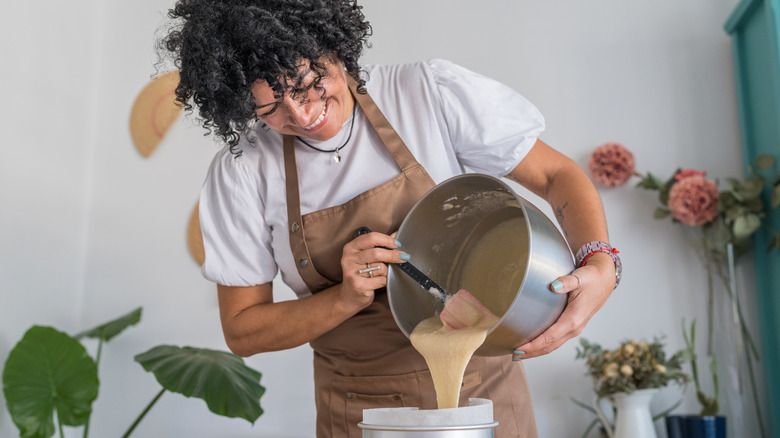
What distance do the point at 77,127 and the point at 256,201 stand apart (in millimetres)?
1926

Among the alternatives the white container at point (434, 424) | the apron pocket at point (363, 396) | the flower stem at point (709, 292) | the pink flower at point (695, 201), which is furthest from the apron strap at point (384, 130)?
the flower stem at point (709, 292)

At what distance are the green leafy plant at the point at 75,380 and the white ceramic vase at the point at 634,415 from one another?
1065mm

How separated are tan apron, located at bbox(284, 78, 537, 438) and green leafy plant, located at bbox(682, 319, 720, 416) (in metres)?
1.07


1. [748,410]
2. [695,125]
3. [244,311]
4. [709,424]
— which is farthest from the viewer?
[695,125]

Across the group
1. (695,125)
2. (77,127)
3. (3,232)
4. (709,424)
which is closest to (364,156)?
(709,424)

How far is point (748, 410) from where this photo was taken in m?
2.14

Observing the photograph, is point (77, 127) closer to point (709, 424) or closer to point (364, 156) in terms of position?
point (364, 156)

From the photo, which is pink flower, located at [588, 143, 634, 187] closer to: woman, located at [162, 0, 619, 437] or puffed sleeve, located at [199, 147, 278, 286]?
woman, located at [162, 0, 619, 437]

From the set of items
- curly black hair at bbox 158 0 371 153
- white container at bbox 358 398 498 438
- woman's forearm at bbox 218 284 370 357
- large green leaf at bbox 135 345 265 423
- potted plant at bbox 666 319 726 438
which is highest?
curly black hair at bbox 158 0 371 153

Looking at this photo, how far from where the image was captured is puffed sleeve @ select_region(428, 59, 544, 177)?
4.02ft

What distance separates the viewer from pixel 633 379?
6.68 feet

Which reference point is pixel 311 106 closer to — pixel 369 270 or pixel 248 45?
pixel 248 45

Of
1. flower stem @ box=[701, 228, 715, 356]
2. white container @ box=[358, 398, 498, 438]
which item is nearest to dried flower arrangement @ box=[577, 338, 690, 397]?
flower stem @ box=[701, 228, 715, 356]

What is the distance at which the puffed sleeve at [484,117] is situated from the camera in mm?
1227
